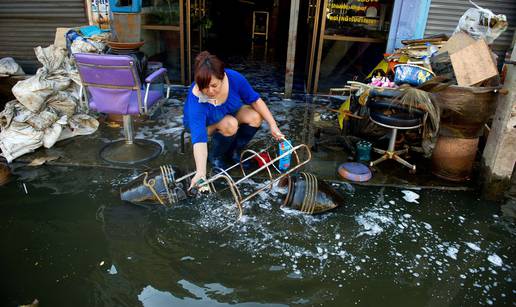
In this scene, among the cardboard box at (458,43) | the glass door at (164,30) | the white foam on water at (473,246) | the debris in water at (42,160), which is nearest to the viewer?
the white foam on water at (473,246)

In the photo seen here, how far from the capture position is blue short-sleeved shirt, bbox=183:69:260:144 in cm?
321

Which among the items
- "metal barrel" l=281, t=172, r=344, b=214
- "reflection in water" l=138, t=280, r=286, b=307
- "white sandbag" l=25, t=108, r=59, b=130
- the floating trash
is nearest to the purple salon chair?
"white sandbag" l=25, t=108, r=59, b=130

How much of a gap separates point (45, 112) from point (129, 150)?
1.24 metres

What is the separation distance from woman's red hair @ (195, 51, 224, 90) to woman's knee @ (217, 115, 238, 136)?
2.45ft

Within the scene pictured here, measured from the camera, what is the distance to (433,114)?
4.02 m

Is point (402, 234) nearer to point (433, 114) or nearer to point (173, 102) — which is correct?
point (433, 114)

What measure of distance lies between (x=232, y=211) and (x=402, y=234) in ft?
5.40

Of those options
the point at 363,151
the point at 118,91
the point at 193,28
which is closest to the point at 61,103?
the point at 118,91

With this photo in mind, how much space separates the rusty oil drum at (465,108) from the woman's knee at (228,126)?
2.31 m

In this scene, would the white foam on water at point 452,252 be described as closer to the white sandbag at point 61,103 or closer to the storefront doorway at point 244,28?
the white sandbag at point 61,103

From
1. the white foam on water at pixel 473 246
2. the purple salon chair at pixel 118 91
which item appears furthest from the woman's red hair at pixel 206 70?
the white foam on water at pixel 473 246

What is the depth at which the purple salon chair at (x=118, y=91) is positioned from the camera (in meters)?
3.73

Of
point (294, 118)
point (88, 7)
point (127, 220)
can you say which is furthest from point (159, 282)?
point (88, 7)

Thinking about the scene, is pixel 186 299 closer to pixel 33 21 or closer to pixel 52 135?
pixel 52 135
